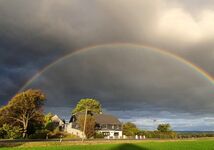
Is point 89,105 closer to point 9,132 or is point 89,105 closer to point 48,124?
point 48,124

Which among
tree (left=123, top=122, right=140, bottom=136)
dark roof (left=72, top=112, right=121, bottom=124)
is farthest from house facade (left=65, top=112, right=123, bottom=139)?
tree (left=123, top=122, right=140, bottom=136)

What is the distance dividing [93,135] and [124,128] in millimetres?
32309

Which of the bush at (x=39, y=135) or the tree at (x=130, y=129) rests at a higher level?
the tree at (x=130, y=129)

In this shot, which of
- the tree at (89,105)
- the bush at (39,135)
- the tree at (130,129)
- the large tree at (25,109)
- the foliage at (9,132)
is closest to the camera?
the foliage at (9,132)

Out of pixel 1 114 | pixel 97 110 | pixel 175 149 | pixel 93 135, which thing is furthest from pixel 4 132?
pixel 97 110

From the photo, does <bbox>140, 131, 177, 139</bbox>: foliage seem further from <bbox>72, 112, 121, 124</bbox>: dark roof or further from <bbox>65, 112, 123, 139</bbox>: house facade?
<bbox>72, 112, 121, 124</bbox>: dark roof

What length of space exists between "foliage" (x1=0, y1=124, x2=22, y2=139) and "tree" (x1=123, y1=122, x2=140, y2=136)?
5136 centimetres

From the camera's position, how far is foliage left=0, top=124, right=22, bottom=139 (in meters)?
96.4

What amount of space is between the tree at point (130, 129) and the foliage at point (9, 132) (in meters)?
51.4

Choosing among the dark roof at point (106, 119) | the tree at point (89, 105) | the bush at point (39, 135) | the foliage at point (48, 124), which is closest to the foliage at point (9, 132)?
the bush at point (39, 135)

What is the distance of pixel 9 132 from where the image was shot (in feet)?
318

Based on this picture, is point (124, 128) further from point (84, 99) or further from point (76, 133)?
point (84, 99)

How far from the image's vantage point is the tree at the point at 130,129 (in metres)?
131

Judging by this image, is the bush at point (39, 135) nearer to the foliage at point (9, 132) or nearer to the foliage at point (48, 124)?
the foliage at point (9, 132)
